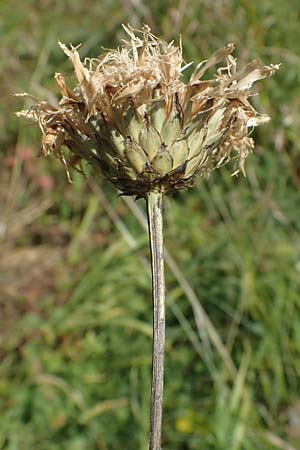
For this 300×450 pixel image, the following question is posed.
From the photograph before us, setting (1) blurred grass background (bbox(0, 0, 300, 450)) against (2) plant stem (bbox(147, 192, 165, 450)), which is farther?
(1) blurred grass background (bbox(0, 0, 300, 450))

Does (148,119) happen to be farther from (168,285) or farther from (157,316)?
(168,285)

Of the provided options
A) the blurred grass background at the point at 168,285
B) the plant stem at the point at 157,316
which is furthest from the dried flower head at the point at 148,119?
the blurred grass background at the point at 168,285

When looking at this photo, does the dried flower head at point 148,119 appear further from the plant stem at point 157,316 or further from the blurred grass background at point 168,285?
the blurred grass background at point 168,285

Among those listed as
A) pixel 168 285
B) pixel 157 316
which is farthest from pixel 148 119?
pixel 168 285

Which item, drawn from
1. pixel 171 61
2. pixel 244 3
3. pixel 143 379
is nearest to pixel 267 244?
pixel 143 379

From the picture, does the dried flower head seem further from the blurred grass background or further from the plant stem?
the blurred grass background

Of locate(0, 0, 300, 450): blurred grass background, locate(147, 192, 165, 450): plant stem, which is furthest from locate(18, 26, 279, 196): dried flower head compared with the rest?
locate(0, 0, 300, 450): blurred grass background
